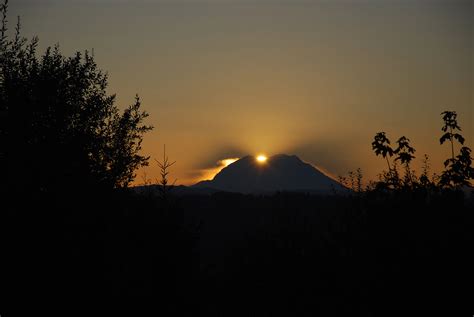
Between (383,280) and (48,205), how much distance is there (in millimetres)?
10242

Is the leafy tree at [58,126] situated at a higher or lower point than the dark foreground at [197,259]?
higher

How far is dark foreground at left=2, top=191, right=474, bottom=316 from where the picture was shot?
11.5 metres

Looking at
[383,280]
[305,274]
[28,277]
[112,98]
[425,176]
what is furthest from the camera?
[112,98]

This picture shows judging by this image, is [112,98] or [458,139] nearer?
[458,139]

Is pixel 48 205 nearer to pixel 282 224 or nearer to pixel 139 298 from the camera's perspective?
pixel 139 298

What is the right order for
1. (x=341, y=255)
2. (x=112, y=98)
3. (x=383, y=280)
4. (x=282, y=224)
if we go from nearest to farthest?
1. (x=383, y=280)
2. (x=341, y=255)
3. (x=112, y=98)
4. (x=282, y=224)

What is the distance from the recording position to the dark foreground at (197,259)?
11492 millimetres

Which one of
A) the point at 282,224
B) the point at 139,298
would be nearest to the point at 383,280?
the point at 139,298

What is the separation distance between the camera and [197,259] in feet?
57.9

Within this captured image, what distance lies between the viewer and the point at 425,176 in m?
15.8

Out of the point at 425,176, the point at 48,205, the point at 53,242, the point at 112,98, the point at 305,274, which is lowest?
the point at 305,274

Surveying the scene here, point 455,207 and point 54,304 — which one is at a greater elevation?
point 455,207

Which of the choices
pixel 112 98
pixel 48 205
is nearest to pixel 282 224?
pixel 112 98

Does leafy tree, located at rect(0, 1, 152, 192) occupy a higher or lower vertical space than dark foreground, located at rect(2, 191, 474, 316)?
higher
